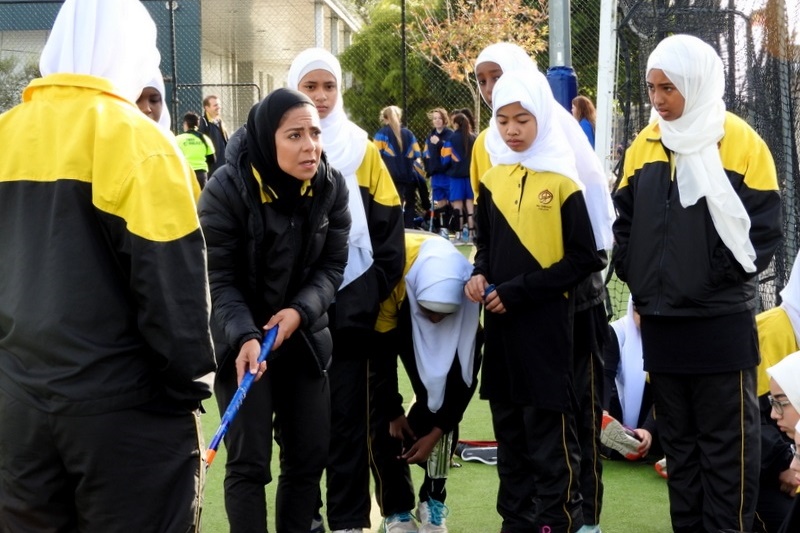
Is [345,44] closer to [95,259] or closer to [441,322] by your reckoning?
[441,322]

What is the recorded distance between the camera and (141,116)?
8.23 ft

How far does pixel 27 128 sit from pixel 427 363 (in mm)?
1995

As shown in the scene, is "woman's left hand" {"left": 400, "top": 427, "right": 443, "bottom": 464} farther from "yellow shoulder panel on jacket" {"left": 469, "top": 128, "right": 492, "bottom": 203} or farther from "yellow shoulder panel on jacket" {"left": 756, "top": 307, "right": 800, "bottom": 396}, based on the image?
"yellow shoulder panel on jacket" {"left": 756, "top": 307, "right": 800, "bottom": 396}

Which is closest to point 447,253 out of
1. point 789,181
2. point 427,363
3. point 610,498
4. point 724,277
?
point 427,363

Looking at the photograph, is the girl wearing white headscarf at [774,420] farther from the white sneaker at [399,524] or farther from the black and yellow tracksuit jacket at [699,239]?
the white sneaker at [399,524]

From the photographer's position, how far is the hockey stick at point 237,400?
2.89 metres

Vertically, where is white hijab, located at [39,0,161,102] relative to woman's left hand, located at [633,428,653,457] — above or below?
above

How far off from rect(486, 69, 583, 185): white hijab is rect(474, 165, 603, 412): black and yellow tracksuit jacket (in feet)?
0.13

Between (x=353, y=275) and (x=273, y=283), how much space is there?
0.53m

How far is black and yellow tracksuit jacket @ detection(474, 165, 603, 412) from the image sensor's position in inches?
149

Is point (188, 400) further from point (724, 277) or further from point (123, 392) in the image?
point (724, 277)

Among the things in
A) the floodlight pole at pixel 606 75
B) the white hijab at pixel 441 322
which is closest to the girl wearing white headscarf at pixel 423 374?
the white hijab at pixel 441 322

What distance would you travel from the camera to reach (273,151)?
3.41 metres

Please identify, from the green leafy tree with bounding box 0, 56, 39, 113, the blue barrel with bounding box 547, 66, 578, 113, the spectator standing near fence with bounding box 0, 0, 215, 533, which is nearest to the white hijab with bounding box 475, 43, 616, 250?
the spectator standing near fence with bounding box 0, 0, 215, 533
